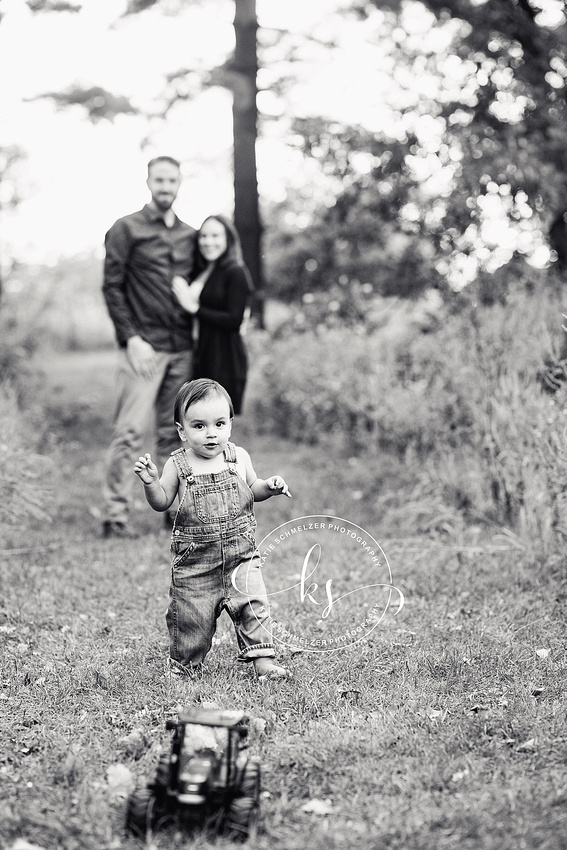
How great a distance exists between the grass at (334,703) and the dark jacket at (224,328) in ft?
Answer: 3.73

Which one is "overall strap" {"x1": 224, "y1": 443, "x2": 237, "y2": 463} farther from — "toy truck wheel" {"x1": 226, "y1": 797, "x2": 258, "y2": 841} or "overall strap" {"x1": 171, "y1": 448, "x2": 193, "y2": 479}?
"toy truck wheel" {"x1": 226, "y1": 797, "x2": 258, "y2": 841}

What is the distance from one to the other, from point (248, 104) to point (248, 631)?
31.3ft

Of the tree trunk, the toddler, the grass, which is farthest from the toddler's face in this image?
the tree trunk

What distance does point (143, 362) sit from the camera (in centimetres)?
571

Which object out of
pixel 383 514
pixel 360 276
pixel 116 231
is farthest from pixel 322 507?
pixel 360 276

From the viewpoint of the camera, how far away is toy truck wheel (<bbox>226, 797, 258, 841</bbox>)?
2.54m

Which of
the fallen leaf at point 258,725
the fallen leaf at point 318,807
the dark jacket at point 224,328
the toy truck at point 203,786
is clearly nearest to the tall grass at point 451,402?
the dark jacket at point 224,328

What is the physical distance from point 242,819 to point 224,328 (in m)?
3.69

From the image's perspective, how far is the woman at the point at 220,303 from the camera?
572 cm

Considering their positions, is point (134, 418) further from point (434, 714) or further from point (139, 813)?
point (139, 813)

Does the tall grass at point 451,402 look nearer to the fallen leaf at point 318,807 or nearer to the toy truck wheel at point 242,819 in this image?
the fallen leaf at point 318,807

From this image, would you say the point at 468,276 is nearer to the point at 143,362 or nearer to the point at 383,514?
the point at 383,514

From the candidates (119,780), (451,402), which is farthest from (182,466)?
(451,402)

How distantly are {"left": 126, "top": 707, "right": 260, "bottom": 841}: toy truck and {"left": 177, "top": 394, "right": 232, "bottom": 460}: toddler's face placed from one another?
1.11m
